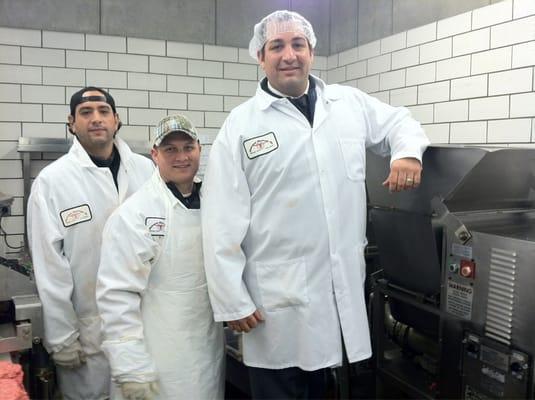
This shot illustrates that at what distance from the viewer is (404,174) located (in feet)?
5.00

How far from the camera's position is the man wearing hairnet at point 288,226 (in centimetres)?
149

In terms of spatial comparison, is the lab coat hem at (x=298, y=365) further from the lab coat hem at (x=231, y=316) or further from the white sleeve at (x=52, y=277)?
the white sleeve at (x=52, y=277)

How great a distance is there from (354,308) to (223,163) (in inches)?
23.0

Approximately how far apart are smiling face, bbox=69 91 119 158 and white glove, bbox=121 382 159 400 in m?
0.86

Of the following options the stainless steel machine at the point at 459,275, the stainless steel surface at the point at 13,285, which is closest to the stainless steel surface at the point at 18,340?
the stainless steel surface at the point at 13,285

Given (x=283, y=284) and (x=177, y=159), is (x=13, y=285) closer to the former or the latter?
(x=177, y=159)

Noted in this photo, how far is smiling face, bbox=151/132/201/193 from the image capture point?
1.51 metres

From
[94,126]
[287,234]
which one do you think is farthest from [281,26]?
[94,126]

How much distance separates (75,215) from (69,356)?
1.55 feet

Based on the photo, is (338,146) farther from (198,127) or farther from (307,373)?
(198,127)

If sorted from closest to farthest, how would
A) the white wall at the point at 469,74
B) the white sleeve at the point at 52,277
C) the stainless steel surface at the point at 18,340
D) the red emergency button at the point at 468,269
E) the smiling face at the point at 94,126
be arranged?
the stainless steel surface at the point at 18,340 → the red emergency button at the point at 468,269 → the white sleeve at the point at 52,277 → the smiling face at the point at 94,126 → the white wall at the point at 469,74

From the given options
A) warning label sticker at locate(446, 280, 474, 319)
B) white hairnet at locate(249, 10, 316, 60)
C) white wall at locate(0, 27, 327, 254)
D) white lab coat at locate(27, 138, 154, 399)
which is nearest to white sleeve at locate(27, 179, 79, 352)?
white lab coat at locate(27, 138, 154, 399)

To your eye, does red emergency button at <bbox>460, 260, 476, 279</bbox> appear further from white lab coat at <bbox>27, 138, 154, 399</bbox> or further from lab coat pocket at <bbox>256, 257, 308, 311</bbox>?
white lab coat at <bbox>27, 138, 154, 399</bbox>

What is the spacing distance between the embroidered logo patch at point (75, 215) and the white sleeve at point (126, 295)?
37 centimetres
